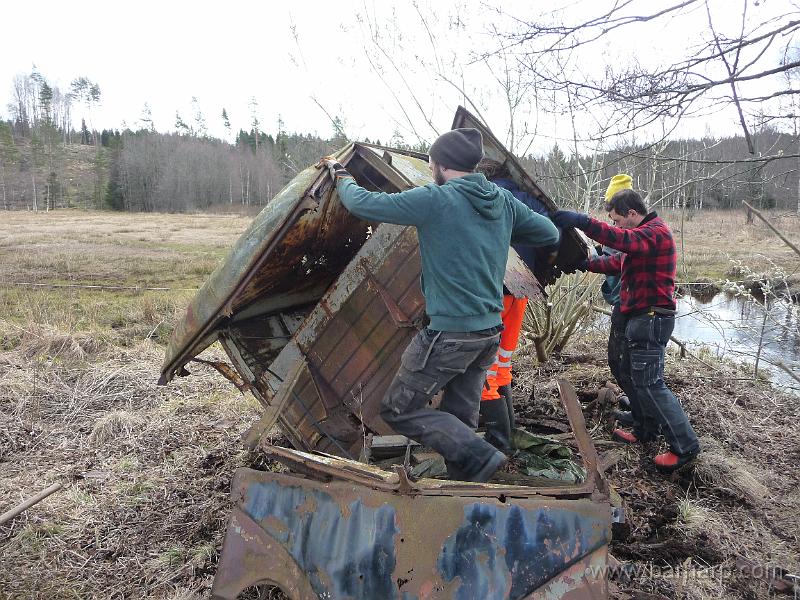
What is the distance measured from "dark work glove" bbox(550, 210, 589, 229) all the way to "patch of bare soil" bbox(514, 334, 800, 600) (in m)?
1.34

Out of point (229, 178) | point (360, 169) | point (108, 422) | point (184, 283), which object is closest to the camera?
point (360, 169)

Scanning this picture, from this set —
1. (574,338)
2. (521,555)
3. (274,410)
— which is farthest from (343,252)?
(574,338)

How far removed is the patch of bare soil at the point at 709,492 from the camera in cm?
272

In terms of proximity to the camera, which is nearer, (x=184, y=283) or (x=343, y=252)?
(x=343, y=252)

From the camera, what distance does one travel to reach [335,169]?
9.38 feet

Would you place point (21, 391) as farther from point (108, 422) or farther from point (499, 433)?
point (499, 433)

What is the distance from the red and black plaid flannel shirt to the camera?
11.3 ft

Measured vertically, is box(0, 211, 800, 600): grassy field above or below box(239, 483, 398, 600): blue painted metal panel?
below

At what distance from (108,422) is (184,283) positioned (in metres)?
10.4

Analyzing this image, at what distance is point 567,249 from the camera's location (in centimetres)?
385

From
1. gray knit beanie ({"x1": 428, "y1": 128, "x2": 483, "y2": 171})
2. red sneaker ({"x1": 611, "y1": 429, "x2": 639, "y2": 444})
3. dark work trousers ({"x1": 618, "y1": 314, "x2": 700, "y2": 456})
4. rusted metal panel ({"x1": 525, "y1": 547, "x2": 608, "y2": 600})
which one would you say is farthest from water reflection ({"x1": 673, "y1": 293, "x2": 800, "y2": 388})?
rusted metal panel ({"x1": 525, "y1": 547, "x2": 608, "y2": 600})

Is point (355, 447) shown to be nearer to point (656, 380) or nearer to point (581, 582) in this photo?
point (581, 582)

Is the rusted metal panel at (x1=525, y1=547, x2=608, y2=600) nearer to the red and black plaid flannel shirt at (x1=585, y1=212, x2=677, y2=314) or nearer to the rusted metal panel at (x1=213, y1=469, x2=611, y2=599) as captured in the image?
the rusted metal panel at (x1=213, y1=469, x2=611, y2=599)

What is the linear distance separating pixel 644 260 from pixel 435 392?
1939 mm
